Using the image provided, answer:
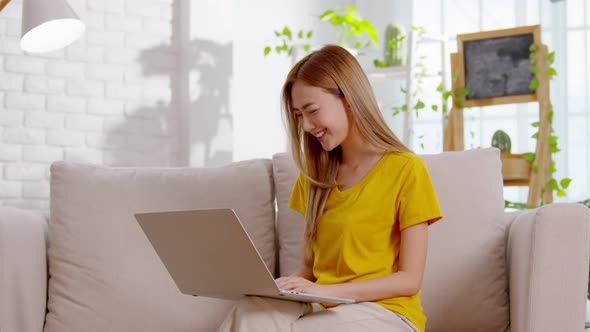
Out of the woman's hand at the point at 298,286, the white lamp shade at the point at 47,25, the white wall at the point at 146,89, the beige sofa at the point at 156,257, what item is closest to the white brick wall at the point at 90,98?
the white wall at the point at 146,89

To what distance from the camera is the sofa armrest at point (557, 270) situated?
177 cm

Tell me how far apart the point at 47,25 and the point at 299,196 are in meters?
1.10

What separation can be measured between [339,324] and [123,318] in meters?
0.82

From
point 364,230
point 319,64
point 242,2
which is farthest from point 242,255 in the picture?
point 242,2

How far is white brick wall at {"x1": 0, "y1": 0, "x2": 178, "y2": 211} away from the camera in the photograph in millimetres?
3789

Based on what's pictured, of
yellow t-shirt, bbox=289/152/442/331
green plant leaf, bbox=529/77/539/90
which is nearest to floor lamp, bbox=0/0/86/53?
yellow t-shirt, bbox=289/152/442/331

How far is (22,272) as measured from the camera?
6.99 feet

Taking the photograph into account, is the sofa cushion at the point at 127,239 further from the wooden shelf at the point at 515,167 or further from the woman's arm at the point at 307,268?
the wooden shelf at the point at 515,167

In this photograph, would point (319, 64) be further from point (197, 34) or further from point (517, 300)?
point (197, 34)

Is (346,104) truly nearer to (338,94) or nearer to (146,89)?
(338,94)

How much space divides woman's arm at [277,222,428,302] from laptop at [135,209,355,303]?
0.07m

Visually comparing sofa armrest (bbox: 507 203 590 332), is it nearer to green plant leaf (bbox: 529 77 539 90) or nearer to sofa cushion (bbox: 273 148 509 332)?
sofa cushion (bbox: 273 148 509 332)

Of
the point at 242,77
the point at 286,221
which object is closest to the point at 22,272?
the point at 286,221

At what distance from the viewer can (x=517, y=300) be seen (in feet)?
6.47
